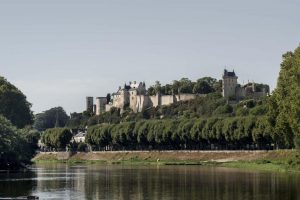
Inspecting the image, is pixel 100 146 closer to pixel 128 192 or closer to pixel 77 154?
pixel 77 154

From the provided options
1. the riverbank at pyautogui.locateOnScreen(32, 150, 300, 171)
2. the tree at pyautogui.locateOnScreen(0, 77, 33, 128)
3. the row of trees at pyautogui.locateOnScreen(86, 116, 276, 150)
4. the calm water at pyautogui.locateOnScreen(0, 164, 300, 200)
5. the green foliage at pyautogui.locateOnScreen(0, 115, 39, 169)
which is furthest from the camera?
the tree at pyautogui.locateOnScreen(0, 77, 33, 128)

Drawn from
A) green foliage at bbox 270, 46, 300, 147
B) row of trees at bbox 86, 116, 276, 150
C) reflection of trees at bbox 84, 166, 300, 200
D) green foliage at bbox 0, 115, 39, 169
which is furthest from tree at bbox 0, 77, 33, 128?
reflection of trees at bbox 84, 166, 300, 200

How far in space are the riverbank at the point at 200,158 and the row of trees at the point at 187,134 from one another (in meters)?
2.62

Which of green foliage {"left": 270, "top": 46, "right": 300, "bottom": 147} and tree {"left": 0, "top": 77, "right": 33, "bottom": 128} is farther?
tree {"left": 0, "top": 77, "right": 33, "bottom": 128}

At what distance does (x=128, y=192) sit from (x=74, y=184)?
43.0ft

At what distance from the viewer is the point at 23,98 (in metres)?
170

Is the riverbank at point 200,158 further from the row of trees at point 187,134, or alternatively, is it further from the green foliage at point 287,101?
the green foliage at point 287,101

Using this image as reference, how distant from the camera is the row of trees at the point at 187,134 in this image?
141125mm

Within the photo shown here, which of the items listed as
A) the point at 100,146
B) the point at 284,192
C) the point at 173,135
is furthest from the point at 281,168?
the point at 100,146

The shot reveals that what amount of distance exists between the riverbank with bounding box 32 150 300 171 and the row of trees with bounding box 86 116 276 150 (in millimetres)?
2623

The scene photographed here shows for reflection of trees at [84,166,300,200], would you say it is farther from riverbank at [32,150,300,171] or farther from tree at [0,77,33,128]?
tree at [0,77,33,128]

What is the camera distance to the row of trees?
5556 inches

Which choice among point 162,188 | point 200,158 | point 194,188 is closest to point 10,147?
point 162,188

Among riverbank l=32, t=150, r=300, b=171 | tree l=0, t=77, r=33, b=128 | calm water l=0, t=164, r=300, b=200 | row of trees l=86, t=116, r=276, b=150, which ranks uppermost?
tree l=0, t=77, r=33, b=128
